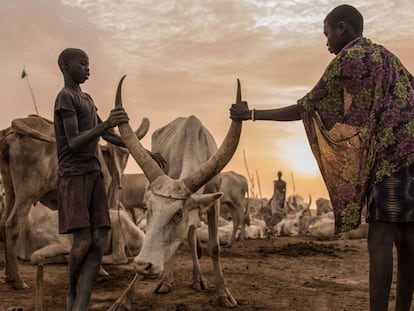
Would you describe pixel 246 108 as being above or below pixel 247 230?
above

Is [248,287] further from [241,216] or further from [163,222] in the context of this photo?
[241,216]

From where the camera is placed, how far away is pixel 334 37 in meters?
3.59

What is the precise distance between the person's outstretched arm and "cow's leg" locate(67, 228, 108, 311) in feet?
4.69

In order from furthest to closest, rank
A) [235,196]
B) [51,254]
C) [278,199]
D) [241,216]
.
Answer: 1. [278,199]
2. [235,196]
3. [241,216]
4. [51,254]

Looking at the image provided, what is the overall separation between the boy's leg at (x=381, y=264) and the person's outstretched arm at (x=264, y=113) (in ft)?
3.07

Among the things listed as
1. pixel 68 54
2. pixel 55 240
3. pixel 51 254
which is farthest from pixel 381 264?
pixel 55 240

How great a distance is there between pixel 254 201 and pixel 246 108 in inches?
1479

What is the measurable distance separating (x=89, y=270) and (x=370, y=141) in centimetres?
234

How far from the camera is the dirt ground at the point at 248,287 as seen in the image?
5.81 m

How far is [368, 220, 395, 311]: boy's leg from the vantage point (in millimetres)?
3268

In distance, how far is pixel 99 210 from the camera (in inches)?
165

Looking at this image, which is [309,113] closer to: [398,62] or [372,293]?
[398,62]

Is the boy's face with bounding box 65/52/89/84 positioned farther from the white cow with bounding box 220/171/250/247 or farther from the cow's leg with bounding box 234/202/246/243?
the cow's leg with bounding box 234/202/246/243

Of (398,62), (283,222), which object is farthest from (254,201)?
(398,62)
